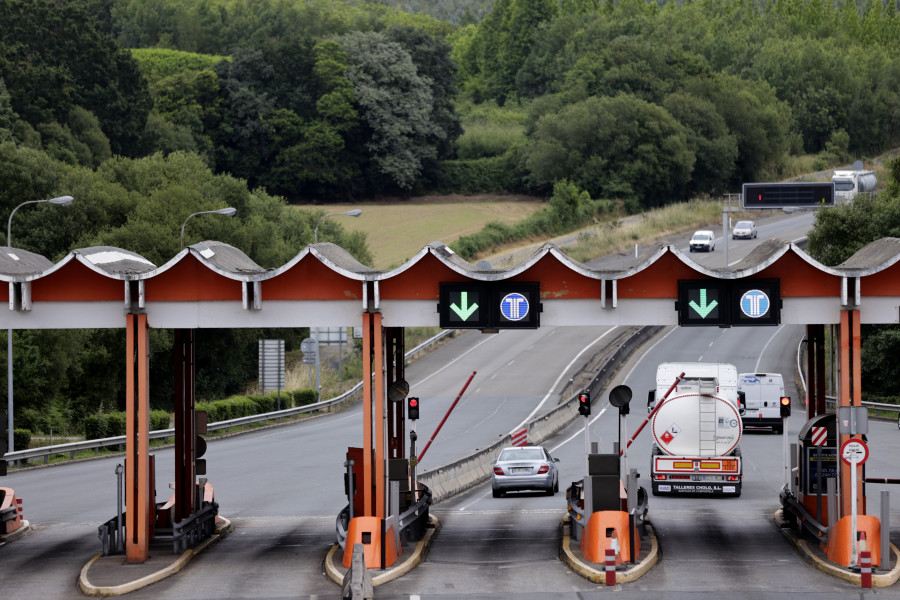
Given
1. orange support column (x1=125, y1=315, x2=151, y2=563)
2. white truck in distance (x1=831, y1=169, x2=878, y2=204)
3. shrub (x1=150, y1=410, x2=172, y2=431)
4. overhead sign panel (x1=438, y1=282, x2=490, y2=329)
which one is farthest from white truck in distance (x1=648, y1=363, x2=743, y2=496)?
white truck in distance (x1=831, y1=169, x2=878, y2=204)

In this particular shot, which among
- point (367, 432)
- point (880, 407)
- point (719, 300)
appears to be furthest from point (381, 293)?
point (880, 407)

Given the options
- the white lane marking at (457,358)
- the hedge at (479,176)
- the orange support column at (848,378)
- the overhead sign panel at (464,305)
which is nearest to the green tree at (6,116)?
the white lane marking at (457,358)

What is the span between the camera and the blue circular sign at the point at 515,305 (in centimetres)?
2102

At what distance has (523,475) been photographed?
107 feet

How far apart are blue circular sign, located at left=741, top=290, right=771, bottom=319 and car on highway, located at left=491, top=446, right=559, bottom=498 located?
41.1 ft

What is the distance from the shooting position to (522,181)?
423ft

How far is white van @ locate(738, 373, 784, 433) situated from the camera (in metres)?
45.5

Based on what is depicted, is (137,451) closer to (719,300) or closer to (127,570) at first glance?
(127,570)

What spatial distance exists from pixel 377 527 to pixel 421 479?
11.6 metres

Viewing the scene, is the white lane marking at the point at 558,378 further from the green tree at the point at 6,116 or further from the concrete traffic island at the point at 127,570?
the green tree at the point at 6,116

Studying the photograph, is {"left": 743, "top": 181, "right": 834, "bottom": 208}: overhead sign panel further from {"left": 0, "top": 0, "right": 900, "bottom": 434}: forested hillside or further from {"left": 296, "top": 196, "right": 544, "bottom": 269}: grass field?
{"left": 296, "top": 196, "right": 544, "bottom": 269}: grass field

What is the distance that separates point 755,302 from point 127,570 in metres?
11.0

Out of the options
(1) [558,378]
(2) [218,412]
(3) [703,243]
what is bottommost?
(2) [218,412]

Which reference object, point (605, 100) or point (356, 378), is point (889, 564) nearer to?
point (356, 378)
